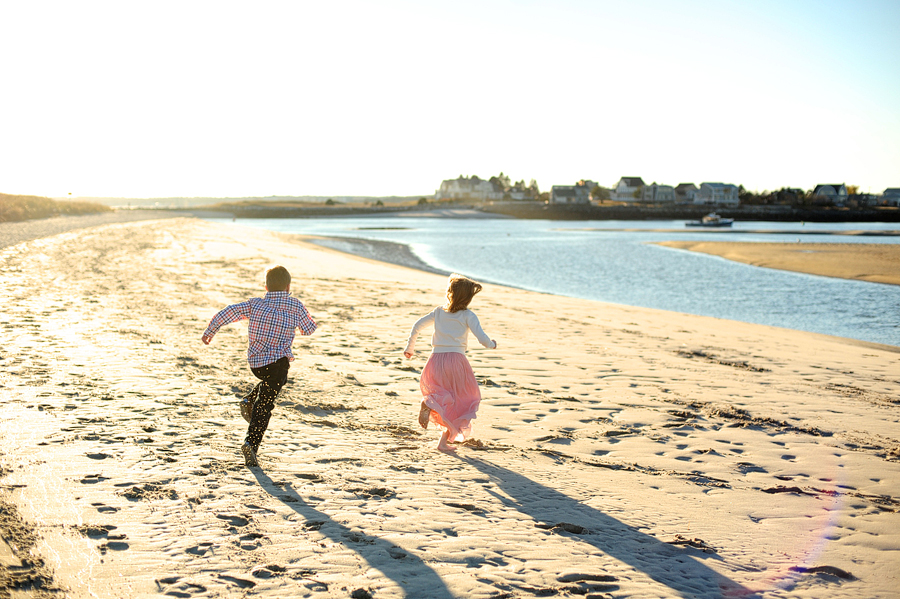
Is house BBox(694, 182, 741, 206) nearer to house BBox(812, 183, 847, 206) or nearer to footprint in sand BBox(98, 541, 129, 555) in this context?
house BBox(812, 183, 847, 206)

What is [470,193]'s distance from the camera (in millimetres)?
192625

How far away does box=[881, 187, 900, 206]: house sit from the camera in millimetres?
156625

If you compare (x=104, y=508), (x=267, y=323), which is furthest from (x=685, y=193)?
(x=104, y=508)

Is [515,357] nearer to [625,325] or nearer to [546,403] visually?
[546,403]

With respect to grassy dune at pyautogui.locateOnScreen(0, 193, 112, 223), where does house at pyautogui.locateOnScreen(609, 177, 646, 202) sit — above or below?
above

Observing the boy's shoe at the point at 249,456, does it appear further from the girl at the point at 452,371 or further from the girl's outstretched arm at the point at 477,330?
the girl's outstretched arm at the point at 477,330

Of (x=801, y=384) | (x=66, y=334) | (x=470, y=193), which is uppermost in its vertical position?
(x=470, y=193)

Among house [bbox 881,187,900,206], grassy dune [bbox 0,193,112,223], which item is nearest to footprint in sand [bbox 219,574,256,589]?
grassy dune [bbox 0,193,112,223]

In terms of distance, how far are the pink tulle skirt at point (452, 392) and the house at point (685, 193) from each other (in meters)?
172

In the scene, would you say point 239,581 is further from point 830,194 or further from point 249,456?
point 830,194

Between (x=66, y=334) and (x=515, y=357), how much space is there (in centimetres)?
660

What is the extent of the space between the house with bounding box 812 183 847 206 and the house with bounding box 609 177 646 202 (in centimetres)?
4156

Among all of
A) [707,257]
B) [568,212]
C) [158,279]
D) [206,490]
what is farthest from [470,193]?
[206,490]

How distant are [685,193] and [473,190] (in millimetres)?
61246
